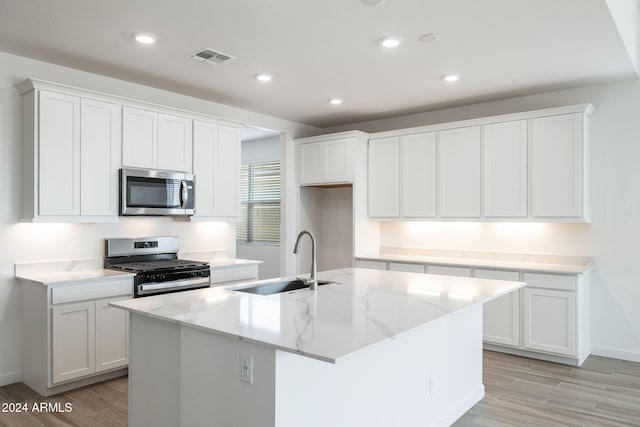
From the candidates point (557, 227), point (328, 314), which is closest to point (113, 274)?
point (328, 314)

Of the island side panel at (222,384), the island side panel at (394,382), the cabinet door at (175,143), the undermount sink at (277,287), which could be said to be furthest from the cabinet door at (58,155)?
the island side panel at (394,382)

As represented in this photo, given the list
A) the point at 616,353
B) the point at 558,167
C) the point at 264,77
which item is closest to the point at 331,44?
the point at 264,77

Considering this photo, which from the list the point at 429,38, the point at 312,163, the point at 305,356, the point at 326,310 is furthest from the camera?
the point at 312,163

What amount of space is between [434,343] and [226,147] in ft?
10.4

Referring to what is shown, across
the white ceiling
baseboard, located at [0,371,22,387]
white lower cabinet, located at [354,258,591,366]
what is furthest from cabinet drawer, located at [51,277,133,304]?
white lower cabinet, located at [354,258,591,366]

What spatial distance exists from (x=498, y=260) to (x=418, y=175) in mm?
1310

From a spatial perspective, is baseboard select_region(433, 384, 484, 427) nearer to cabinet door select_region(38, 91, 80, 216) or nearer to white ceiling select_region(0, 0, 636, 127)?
white ceiling select_region(0, 0, 636, 127)

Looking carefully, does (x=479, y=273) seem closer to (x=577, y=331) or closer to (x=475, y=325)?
(x=577, y=331)

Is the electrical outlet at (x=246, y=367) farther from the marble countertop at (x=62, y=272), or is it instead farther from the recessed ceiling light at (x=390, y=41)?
the recessed ceiling light at (x=390, y=41)

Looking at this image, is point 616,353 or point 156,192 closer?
point 156,192

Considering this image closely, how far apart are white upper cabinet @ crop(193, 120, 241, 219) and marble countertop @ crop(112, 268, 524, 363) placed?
82.9 inches

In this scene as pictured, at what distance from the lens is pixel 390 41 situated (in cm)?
332

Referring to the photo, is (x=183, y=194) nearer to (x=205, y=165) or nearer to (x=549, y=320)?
(x=205, y=165)

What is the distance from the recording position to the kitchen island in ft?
5.89
